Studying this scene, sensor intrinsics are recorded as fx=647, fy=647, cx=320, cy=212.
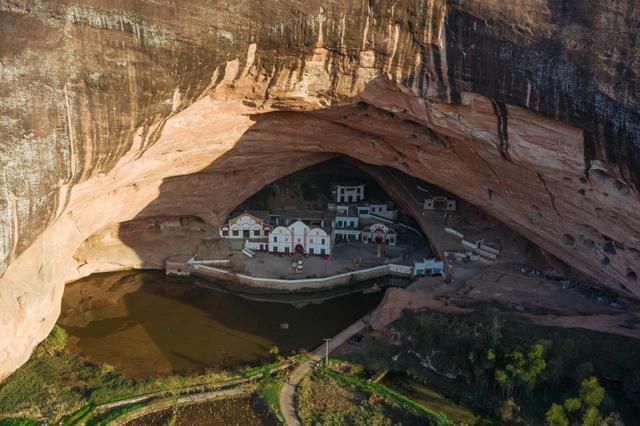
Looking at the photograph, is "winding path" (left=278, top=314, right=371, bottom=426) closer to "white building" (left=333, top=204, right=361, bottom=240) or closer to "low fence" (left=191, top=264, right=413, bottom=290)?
"low fence" (left=191, top=264, right=413, bottom=290)

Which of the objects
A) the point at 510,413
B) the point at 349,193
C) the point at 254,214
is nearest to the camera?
the point at 510,413

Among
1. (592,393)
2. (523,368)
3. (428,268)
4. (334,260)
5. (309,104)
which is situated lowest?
(592,393)

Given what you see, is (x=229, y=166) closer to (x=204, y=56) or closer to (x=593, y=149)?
(x=204, y=56)

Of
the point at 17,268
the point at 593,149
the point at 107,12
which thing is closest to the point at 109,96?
the point at 107,12

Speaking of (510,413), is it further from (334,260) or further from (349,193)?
(349,193)

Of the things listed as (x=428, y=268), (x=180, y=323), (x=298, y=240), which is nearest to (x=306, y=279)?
(x=298, y=240)

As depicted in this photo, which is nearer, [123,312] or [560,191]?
[560,191]

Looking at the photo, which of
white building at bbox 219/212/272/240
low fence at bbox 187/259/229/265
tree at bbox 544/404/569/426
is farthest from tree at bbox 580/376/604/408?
low fence at bbox 187/259/229/265

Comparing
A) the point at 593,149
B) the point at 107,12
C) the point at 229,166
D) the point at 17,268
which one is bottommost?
the point at 17,268
